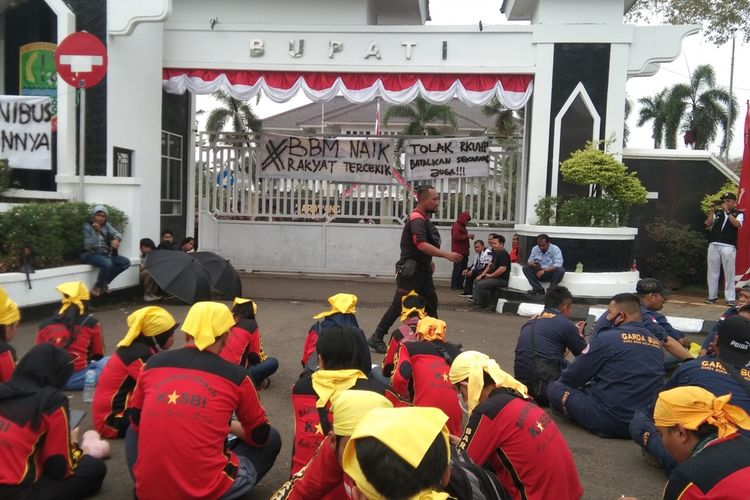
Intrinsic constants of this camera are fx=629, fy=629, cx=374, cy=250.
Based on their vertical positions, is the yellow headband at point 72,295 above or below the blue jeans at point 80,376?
above

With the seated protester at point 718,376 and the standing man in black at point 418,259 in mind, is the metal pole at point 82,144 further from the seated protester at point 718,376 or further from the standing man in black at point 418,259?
the seated protester at point 718,376

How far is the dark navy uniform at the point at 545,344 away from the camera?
539 cm

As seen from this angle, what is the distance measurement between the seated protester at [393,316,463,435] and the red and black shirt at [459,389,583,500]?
102 cm

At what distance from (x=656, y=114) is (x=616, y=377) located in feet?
133

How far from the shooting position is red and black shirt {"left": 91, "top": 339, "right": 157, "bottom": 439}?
4.18 metres

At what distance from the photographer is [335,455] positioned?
2426 millimetres

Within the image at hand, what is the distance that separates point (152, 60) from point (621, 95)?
8.12 metres

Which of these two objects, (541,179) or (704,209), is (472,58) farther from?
(704,209)

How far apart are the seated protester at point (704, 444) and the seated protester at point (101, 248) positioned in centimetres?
811

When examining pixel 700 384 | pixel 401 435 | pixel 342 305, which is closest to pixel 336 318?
pixel 342 305

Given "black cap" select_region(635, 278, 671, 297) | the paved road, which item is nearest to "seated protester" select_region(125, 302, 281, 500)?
the paved road

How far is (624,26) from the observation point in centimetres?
1055

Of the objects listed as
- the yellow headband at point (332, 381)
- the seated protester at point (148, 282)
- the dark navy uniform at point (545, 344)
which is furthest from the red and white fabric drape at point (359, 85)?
the yellow headband at point (332, 381)

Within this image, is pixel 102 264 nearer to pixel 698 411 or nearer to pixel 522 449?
pixel 522 449
